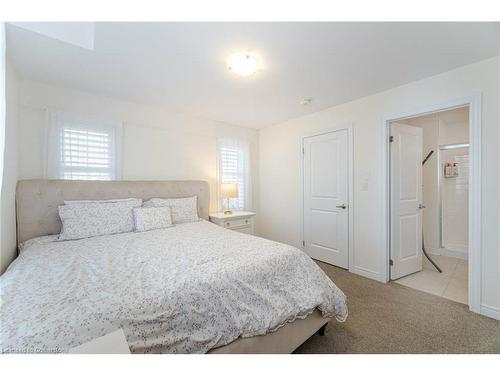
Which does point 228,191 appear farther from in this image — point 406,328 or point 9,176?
point 406,328

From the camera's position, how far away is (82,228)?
2129 millimetres

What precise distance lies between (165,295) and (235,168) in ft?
10.1

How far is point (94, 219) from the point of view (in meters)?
2.21

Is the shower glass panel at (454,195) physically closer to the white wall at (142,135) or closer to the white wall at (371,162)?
the white wall at (371,162)

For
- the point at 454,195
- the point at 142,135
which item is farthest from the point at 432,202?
the point at 142,135

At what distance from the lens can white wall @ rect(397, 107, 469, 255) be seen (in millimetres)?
3510

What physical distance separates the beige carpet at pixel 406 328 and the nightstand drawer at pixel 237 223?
5.80ft

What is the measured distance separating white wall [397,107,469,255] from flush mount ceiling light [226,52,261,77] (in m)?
2.98

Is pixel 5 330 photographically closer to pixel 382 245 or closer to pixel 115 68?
pixel 115 68

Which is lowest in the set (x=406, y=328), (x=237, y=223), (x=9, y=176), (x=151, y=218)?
(x=406, y=328)

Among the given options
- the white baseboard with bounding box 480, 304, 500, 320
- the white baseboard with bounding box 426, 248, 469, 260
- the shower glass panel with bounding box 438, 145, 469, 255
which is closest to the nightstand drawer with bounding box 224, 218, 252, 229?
the white baseboard with bounding box 480, 304, 500, 320

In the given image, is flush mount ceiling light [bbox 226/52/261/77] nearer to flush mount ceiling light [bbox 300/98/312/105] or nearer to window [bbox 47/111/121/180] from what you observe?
flush mount ceiling light [bbox 300/98/312/105]

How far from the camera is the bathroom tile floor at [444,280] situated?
235 centimetres
